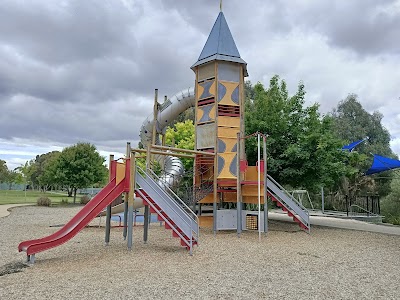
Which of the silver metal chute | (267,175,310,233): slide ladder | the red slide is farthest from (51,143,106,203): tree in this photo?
the red slide

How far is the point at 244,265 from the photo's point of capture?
854 centimetres

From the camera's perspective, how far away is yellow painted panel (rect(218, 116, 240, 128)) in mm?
15477

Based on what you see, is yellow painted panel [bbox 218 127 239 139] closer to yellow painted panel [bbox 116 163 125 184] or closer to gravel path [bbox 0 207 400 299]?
gravel path [bbox 0 207 400 299]

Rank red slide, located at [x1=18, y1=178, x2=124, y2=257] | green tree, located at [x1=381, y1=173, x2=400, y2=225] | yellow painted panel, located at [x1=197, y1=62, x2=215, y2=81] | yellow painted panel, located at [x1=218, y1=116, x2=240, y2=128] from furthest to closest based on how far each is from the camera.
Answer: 1. green tree, located at [x1=381, y1=173, x2=400, y2=225]
2. yellow painted panel, located at [x1=197, y1=62, x2=215, y2=81]
3. yellow painted panel, located at [x1=218, y1=116, x2=240, y2=128]
4. red slide, located at [x1=18, y1=178, x2=124, y2=257]

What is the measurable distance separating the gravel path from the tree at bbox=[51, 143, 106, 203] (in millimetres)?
25589

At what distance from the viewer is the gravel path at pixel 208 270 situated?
6.20 meters

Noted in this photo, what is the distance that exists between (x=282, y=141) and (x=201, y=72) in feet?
18.5

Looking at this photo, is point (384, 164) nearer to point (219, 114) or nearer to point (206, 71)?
point (219, 114)

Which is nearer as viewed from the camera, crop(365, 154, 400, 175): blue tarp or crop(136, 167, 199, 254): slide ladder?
crop(136, 167, 199, 254): slide ladder

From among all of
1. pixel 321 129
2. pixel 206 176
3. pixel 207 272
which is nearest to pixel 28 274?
pixel 207 272

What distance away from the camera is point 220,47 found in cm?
1634

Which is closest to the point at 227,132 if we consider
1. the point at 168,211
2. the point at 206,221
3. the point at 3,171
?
the point at 206,221

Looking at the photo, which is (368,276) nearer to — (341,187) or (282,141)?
(282,141)

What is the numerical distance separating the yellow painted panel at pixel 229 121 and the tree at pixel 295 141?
7.15 ft
